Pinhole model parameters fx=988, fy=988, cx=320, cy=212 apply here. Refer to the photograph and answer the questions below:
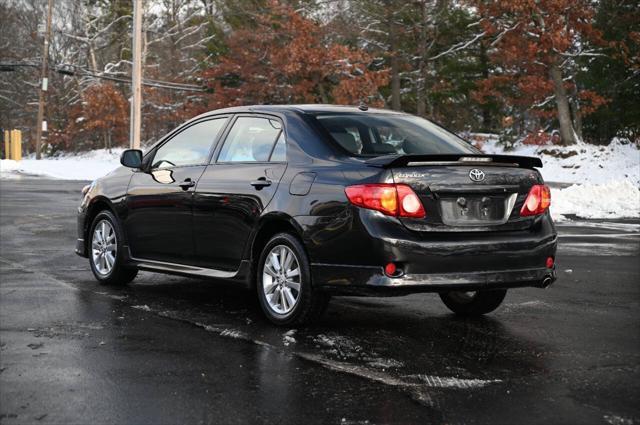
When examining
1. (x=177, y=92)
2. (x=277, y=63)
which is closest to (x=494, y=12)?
(x=277, y=63)

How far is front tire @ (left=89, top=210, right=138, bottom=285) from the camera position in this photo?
8.86 metres

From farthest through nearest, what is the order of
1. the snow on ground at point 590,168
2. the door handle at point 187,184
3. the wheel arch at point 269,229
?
the snow on ground at point 590,168 < the door handle at point 187,184 < the wheel arch at point 269,229

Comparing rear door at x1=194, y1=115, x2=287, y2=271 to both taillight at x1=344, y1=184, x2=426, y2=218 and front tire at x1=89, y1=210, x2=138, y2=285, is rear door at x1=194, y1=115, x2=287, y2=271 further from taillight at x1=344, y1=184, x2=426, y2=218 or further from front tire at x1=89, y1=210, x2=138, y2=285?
front tire at x1=89, y1=210, x2=138, y2=285

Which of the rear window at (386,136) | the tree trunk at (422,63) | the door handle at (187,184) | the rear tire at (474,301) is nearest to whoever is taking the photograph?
the rear window at (386,136)

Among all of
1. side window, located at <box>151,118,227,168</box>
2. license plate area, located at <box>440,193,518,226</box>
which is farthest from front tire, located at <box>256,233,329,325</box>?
side window, located at <box>151,118,227,168</box>

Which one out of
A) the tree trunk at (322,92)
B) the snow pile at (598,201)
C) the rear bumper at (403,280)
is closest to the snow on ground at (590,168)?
the snow pile at (598,201)

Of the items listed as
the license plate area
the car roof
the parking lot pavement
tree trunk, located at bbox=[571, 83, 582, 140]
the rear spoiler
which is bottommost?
the parking lot pavement

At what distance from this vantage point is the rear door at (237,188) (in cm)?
721

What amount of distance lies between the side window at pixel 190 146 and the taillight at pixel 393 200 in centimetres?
208

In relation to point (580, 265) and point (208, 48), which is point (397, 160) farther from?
point (208, 48)

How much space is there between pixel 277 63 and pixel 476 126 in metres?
11.1

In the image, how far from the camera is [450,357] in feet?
19.8

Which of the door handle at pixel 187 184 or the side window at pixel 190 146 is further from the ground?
the side window at pixel 190 146

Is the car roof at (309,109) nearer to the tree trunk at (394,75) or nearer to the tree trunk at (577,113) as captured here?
the tree trunk at (577,113)
